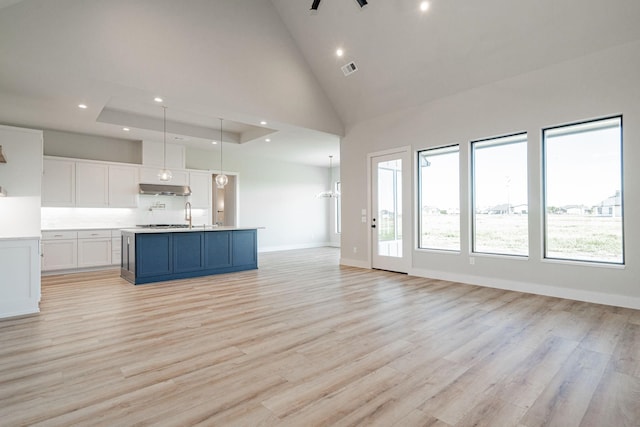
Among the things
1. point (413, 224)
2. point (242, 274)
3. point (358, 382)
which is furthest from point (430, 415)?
point (242, 274)

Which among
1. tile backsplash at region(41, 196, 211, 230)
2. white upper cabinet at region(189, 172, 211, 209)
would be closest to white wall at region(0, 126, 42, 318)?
tile backsplash at region(41, 196, 211, 230)

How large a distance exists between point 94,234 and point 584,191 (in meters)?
8.57

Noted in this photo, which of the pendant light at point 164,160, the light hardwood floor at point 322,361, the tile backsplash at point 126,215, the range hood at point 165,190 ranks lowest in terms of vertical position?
the light hardwood floor at point 322,361

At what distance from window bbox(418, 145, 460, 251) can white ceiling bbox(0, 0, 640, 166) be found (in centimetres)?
109

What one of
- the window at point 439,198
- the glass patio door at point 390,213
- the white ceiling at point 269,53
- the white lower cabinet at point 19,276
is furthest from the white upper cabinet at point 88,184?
the window at point 439,198

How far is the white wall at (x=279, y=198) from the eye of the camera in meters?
9.88

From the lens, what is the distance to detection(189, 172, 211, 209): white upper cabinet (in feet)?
28.0

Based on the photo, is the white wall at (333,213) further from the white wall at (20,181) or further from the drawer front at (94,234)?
the white wall at (20,181)

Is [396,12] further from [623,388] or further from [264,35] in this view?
[623,388]

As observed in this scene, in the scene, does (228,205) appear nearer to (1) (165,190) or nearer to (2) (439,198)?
(1) (165,190)

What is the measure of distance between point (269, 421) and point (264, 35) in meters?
5.74

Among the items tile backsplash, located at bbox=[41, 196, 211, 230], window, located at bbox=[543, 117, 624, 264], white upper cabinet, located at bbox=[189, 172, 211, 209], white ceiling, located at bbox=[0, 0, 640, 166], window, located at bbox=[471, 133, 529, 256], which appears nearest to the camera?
white ceiling, located at bbox=[0, 0, 640, 166]

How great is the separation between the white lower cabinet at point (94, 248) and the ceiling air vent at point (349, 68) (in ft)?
19.2

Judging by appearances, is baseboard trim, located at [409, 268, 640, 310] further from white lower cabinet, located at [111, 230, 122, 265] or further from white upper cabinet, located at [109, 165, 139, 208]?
white upper cabinet, located at [109, 165, 139, 208]
